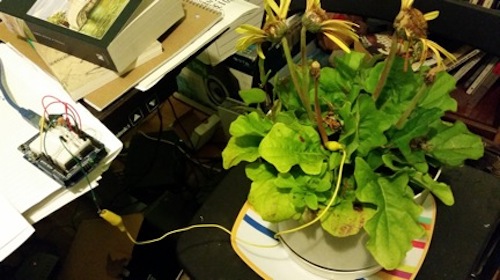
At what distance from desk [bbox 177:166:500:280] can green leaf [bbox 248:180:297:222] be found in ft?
0.62

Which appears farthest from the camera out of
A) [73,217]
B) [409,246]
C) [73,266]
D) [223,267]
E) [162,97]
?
[73,217]

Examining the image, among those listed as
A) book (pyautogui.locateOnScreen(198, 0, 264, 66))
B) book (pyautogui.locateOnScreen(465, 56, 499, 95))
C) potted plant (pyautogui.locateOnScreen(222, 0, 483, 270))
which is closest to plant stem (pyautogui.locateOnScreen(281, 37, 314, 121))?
potted plant (pyautogui.locateOnScreen(222, 0, 483, 270))

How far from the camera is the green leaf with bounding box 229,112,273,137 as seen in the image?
0.55m

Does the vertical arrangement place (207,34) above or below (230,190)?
above

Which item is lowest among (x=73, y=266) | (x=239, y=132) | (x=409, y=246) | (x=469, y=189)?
(x=73, y=266)

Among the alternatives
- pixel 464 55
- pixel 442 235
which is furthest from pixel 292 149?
pixel 464 55

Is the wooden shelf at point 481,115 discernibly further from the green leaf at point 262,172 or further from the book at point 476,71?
the green leaf at point 262,172

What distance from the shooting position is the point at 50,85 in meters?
0.76

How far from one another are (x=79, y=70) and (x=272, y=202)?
1.34 feet

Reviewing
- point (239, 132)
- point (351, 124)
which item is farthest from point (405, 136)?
point (239, 132)

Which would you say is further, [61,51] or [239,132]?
[61,51]

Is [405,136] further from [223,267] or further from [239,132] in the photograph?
[223,267]

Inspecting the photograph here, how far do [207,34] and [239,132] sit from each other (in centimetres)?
31

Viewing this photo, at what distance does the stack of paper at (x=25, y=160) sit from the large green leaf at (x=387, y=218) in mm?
374
